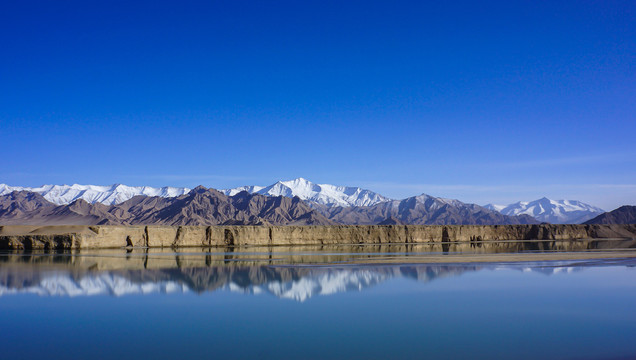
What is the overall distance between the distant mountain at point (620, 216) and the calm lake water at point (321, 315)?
163966 mm

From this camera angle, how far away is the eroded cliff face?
6725cm

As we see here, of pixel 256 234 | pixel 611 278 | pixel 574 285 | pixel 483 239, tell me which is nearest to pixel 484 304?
pixel 574 285

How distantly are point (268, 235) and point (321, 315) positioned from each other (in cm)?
6818

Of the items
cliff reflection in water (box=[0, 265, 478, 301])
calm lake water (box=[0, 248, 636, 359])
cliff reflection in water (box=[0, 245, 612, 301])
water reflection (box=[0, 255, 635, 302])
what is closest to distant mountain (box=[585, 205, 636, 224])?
water reflection (box=[0, 255, 635, 302])

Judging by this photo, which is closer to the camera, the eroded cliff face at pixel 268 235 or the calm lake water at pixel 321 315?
the calm lake water at pixel 321 315

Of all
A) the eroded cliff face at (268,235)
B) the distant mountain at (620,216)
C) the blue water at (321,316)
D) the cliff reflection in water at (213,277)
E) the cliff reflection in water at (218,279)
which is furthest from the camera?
the distant mountain at (620,216)

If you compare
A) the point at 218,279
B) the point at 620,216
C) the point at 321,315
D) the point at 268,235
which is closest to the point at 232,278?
the point at 218,279

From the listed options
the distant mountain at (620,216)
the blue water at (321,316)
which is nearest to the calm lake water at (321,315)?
the blue water at (321,316)

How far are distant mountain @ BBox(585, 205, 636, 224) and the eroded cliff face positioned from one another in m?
67.3

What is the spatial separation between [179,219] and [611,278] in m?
176

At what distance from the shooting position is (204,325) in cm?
1647

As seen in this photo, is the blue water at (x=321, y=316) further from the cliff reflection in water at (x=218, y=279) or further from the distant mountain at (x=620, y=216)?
the distant mountain at (x=620, y=216)

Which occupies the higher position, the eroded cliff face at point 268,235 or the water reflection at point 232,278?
the eroded cliff face at point 268,235

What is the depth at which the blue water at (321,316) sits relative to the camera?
1325 cm
